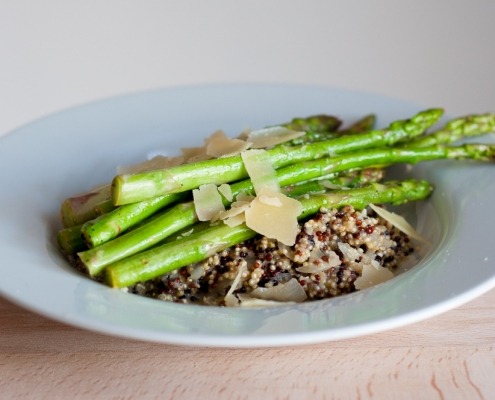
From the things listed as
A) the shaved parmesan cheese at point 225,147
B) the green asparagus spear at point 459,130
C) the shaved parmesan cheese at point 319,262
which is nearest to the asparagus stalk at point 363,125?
the green asparagus spear at point 459,130

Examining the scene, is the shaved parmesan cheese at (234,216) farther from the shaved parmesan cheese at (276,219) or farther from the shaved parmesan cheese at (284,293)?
the shaved parmesan cheese at (284,293)

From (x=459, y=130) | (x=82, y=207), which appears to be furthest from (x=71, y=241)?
(x=459, y=130)

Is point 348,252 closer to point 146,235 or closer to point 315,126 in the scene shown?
point 146,235

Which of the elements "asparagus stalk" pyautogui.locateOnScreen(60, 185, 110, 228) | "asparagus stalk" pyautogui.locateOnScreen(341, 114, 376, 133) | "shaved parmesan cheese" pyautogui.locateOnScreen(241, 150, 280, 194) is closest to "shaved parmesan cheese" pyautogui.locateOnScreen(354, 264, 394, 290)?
"shaved parmesan cheese" pyautogui.locateOnScreen(241, 150, 280, 194)

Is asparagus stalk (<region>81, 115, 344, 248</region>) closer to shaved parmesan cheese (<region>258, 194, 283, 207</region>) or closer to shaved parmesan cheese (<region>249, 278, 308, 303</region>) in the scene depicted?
shaved parmesan cheese (<region>258, 194, 283, 207</region>)

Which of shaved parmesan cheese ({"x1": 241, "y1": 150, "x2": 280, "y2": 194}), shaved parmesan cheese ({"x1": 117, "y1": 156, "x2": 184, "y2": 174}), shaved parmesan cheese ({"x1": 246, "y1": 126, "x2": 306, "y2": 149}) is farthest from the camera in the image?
shaved parmesan cheese ({"x1": 246, "y1": 126, "x2": 306, "y2": 149})

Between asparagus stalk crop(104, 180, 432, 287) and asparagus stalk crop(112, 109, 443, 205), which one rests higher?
asparagus stalk crop(112, 109, 443, 205)
